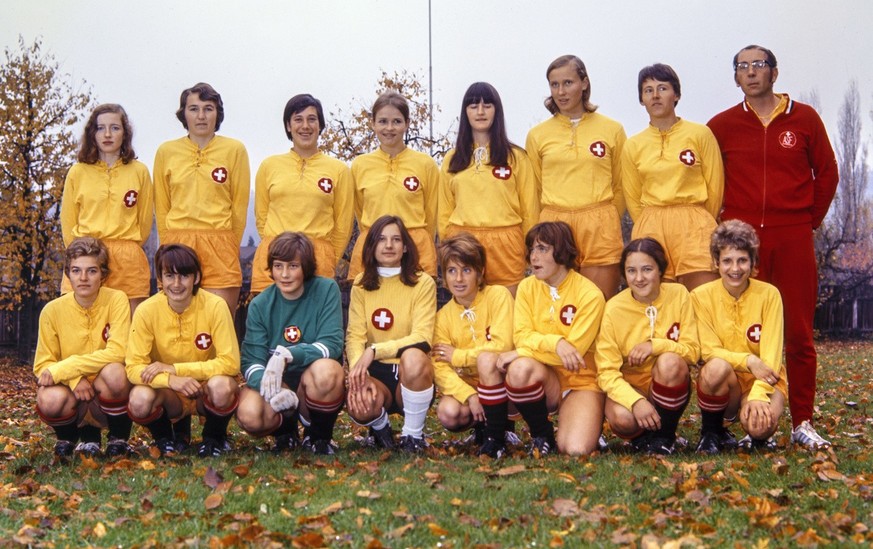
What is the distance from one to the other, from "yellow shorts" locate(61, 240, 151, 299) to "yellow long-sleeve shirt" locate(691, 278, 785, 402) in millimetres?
3611

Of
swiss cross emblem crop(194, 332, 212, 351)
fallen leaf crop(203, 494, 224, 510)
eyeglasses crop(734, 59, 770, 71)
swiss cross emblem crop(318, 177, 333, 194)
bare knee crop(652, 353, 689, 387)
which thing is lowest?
fallen leaf crop(203, 494, 224, 510)

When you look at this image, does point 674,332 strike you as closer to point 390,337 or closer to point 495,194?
point 495,194

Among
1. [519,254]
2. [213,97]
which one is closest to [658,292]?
[519,254]

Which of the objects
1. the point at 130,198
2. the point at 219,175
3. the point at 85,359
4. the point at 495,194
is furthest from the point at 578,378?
the point at 130,198

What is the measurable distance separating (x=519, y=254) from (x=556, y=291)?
2.31 feet

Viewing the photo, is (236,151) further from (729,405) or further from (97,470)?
(729,405)

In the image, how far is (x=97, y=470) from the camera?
4.67 metres

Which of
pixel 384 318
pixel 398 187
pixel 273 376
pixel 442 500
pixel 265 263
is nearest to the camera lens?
pixel 442 500

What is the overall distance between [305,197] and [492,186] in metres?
1.26

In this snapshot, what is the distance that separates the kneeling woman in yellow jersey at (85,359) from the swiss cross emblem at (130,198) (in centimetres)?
57

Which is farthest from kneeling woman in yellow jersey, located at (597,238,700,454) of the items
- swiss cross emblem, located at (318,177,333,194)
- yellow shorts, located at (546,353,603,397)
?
swiss cross emblem, located at (318,177,333,194)

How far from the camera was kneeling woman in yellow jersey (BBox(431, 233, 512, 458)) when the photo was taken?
4941 millimetres

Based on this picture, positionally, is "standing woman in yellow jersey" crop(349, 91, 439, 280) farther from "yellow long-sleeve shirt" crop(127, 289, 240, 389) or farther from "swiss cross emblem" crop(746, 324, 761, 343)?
"swiss cross emblem" crop(746, 324, 761, 343)

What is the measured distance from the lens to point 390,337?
5309mm
